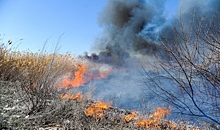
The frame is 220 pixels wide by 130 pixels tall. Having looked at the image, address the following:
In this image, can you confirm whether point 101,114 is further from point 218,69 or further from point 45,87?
point 218,69

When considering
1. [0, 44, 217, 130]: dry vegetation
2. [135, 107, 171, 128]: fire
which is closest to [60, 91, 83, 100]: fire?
[0, 44, 217, 130]: dry vegetation

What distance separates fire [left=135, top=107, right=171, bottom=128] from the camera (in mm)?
5359

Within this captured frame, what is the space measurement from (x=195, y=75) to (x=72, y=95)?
11.2ft

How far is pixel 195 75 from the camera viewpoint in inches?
128

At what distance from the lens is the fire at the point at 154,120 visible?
17.6 ft

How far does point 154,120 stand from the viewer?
5828 mm

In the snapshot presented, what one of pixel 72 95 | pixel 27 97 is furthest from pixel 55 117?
pixel 72 95

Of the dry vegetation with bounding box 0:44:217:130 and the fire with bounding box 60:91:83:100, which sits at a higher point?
the fire with bounding box 60:91:83:100

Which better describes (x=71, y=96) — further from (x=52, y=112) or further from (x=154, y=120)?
(x=154, y=120)

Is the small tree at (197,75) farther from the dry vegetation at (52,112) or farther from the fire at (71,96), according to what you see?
the fire at (71,96)

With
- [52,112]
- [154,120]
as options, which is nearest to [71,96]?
[52,112]

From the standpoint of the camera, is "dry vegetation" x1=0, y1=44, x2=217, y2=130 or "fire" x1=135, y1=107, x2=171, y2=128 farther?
"fire" x1=135, y1=107, x2=171, y2=128

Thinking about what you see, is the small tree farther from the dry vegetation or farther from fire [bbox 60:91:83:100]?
fire [bbox 60:91:83:100]

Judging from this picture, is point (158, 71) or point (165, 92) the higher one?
point (158, 71)
